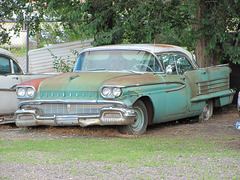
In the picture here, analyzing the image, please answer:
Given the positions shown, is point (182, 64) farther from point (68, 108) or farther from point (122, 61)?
point (68, 108)

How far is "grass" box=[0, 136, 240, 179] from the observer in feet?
19.1

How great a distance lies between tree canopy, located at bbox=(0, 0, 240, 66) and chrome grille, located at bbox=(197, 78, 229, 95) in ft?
3.13

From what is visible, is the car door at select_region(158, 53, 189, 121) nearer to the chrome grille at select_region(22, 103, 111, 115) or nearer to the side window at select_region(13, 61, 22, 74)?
the chrome grille at select_region(22, 103, 111, 115)

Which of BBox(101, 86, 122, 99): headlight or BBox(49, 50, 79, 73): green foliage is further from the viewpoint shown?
BBox(49, 50, 79, 73): green foliage

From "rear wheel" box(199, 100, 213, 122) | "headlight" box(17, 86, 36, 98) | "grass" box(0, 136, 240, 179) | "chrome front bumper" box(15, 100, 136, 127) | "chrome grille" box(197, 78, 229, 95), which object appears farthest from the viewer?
"rear wheel" box(199, 100, 213, 122)

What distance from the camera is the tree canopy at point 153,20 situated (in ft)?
38.1

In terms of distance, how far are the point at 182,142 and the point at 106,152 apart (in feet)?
4.86

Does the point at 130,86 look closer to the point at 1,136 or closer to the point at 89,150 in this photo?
the point at 89,150

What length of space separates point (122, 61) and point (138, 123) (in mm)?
1340

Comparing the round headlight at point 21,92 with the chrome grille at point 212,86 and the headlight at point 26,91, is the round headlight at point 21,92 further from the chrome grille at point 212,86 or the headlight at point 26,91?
the chrome grille at point 212,86

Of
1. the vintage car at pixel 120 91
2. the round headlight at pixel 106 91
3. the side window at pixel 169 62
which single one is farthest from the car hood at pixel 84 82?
the side window at pixel 169 62

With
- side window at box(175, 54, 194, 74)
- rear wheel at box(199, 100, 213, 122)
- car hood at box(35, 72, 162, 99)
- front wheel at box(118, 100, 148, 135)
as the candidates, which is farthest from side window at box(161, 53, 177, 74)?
rear wheel at box(199, 100, 213, 122)

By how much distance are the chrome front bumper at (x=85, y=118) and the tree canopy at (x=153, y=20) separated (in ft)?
13.3

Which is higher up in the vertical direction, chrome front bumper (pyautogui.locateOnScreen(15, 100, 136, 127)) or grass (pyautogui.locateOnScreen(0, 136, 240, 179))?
chrome front bumper (pyautogui.locateOnScreen(15, 100, 136, 127))
